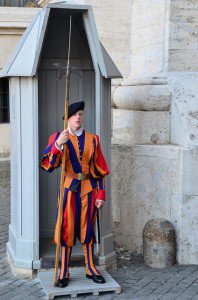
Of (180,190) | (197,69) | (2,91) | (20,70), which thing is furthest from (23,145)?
(2,91)

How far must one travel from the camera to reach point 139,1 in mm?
7137

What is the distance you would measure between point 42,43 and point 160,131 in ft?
5.77

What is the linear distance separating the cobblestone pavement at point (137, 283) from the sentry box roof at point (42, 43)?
1943mm

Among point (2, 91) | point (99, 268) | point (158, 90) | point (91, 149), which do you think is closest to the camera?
point (91, 149)

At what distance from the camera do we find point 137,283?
224 inches

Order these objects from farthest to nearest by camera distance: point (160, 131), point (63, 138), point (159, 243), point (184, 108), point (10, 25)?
point (10, 25), point (160, 131), point (184, 108), point (159, 243), point (63, 138)

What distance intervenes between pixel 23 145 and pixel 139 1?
2.48 meters

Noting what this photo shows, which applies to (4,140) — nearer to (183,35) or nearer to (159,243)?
(183,35)

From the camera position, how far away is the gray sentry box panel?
568 cm

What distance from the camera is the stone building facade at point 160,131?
618 centimetres

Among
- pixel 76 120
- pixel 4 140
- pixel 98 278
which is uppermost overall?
pixel 76 120

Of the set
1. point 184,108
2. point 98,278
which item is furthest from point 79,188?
point 184,108

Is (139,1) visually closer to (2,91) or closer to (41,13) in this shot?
(41,13)

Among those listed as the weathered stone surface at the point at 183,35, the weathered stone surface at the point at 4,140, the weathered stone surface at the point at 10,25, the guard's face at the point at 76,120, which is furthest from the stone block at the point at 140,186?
the weathered stone surface at the point at 10,25
